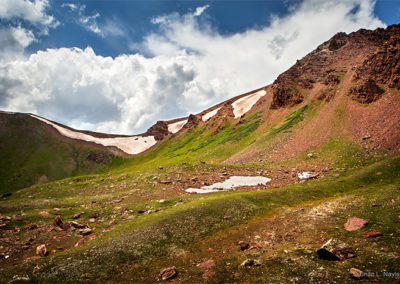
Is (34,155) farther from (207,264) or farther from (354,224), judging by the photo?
(354,224)

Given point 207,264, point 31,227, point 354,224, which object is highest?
point 31,227

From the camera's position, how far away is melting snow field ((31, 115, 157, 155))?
181 metres

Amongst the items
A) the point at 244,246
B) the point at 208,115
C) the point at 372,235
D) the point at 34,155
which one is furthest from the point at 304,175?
the point at 34,155

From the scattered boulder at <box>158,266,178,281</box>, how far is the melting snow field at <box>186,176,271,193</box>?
22303mm

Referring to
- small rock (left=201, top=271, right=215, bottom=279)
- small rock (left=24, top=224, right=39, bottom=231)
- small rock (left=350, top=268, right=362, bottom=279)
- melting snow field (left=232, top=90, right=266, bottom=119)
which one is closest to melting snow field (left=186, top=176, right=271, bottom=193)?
small rock (left=24, top=224, right=39, bottom=231)

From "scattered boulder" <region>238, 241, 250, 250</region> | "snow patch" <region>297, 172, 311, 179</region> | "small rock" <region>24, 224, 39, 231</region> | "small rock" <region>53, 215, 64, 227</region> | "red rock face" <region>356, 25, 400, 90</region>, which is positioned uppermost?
"red rock face" <region>356, 25, 400, 90</region>

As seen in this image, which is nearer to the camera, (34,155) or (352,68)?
(352,68)

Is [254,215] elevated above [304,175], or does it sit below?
above

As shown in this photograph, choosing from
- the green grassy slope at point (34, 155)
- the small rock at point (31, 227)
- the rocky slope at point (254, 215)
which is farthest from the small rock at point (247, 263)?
the green grassy slope at point (34, 155)

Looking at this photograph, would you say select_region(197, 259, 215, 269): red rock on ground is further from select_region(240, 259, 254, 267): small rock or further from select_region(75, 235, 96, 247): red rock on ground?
select_region(75, 235, 96, 247): red rock on ground

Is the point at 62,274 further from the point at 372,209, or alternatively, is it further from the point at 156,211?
the point at 372,209

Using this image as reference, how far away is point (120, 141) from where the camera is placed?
19250cm

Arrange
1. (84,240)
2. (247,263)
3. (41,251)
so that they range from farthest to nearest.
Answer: (84,240)
(41,251)
(247,263)

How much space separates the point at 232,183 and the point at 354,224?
24.1 m
